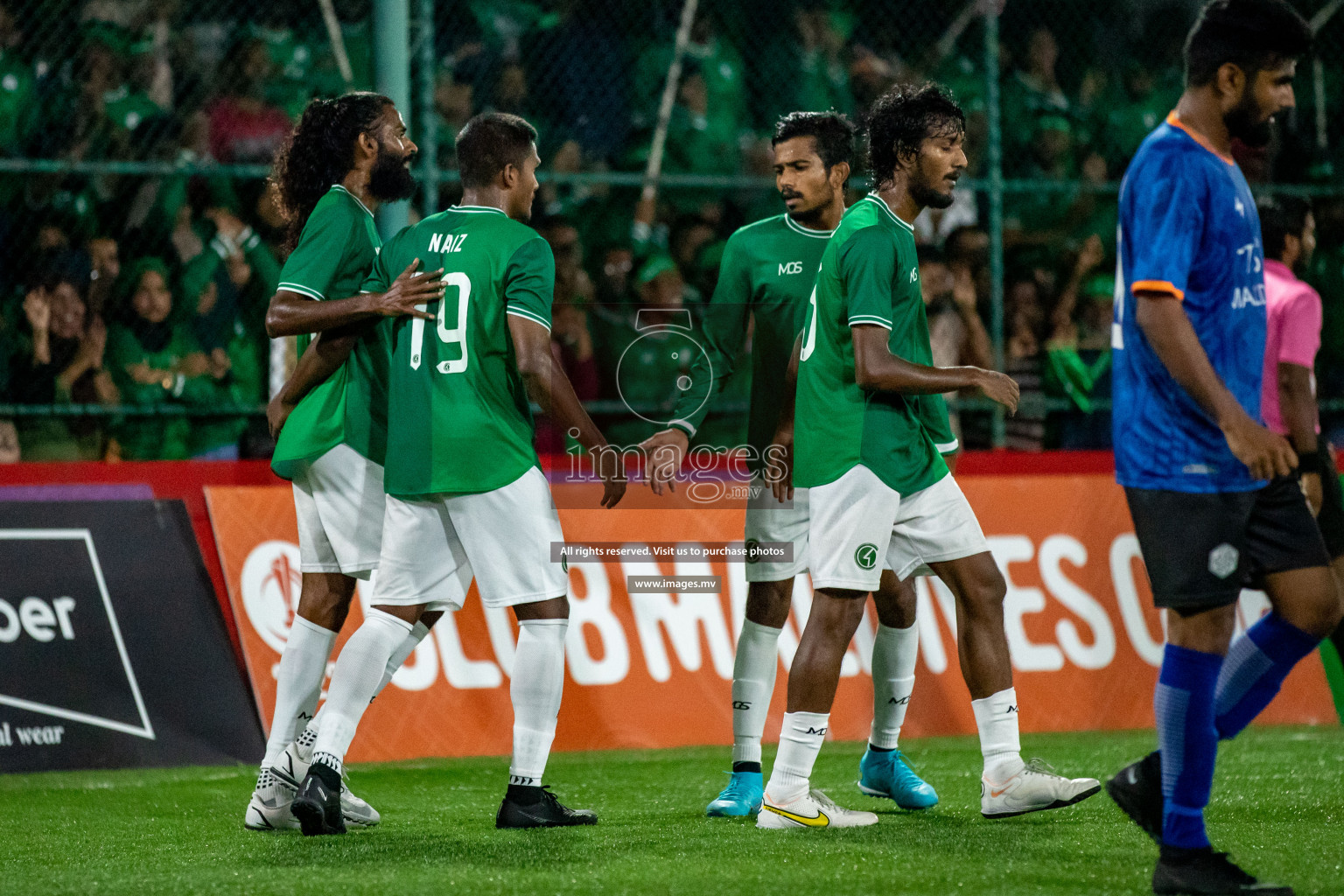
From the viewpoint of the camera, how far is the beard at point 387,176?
5.24 metres

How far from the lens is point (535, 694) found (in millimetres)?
4777

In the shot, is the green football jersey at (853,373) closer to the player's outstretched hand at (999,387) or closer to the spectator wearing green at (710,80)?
the player's outstretched hand at (999,387)

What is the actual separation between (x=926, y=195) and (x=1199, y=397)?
1571 mm

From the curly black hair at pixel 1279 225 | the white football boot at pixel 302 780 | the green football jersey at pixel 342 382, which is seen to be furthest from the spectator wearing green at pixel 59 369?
the curly black hair at pixel 1279 225

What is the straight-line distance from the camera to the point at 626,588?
7.24 meters

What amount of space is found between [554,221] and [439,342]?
190 inches

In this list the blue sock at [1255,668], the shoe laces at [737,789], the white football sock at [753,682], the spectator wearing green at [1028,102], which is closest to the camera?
the blue sock at [1255,668]

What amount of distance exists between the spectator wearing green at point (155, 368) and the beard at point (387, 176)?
318cm

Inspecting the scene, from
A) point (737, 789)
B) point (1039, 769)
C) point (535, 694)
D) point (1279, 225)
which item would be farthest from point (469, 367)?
point (1279, 225)

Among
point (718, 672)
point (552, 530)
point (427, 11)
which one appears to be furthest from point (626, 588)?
point (427, 11)

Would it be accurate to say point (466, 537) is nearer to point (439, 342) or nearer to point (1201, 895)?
point (439, 342)

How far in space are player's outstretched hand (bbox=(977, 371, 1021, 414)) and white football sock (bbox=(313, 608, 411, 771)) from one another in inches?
72.3

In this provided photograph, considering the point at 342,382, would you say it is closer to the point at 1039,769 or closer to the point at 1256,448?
the point at 1039,769

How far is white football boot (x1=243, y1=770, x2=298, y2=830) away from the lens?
491cm
